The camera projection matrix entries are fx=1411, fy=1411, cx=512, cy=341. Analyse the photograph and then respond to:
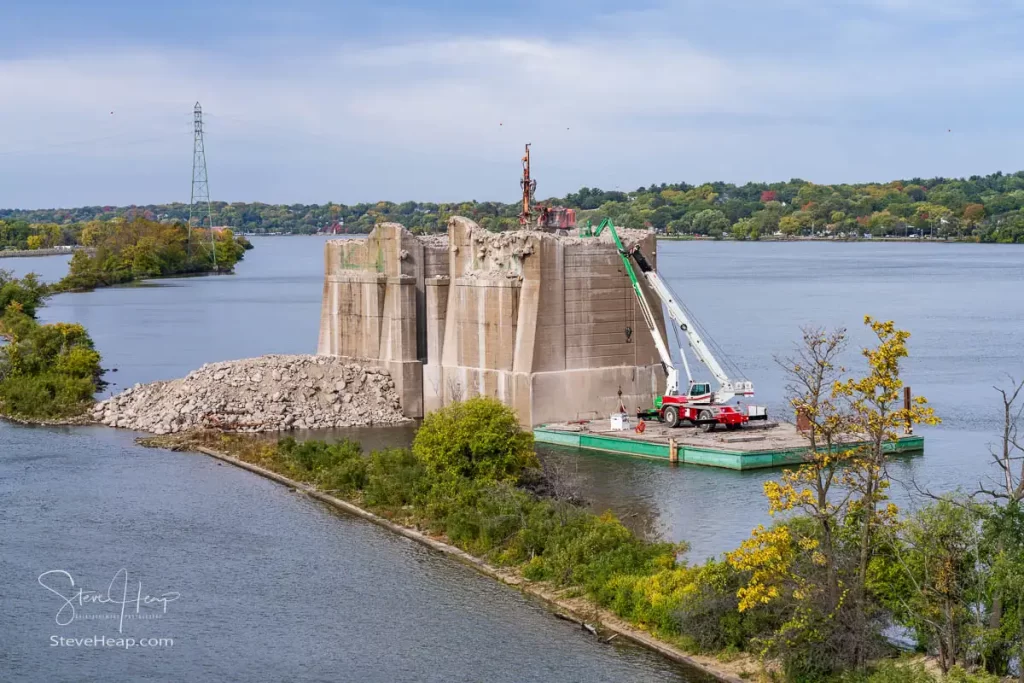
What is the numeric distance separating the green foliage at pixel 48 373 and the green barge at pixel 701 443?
51.9ft

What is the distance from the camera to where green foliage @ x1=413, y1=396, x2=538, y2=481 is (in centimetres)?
2719

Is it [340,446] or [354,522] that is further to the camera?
[340,446]

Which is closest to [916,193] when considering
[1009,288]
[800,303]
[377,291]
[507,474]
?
[1009,288]

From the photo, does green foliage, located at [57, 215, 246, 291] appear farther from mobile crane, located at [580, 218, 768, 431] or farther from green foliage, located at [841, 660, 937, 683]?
green foliage, located at [841, 660, 937, 683]

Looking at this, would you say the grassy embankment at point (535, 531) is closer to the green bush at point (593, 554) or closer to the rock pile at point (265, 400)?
the green bush at point (593, 554)

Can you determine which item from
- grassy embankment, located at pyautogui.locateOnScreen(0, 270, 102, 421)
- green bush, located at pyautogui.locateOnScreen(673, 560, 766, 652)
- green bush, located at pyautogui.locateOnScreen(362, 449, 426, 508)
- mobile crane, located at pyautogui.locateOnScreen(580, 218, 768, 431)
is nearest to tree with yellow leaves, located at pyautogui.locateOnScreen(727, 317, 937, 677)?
green bush, located at pyautogui.locateOnScreen(673, 560, 766, 652)

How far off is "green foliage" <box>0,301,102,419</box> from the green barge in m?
15.8

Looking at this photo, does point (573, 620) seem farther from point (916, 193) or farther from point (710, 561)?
point (916, 193)

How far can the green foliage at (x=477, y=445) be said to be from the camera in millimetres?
27188

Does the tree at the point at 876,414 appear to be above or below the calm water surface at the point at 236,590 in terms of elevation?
above

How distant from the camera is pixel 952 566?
16297 mm

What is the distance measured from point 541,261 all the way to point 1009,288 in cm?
6424

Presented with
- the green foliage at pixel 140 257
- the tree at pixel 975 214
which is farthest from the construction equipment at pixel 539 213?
the tree at pixel 975 214
